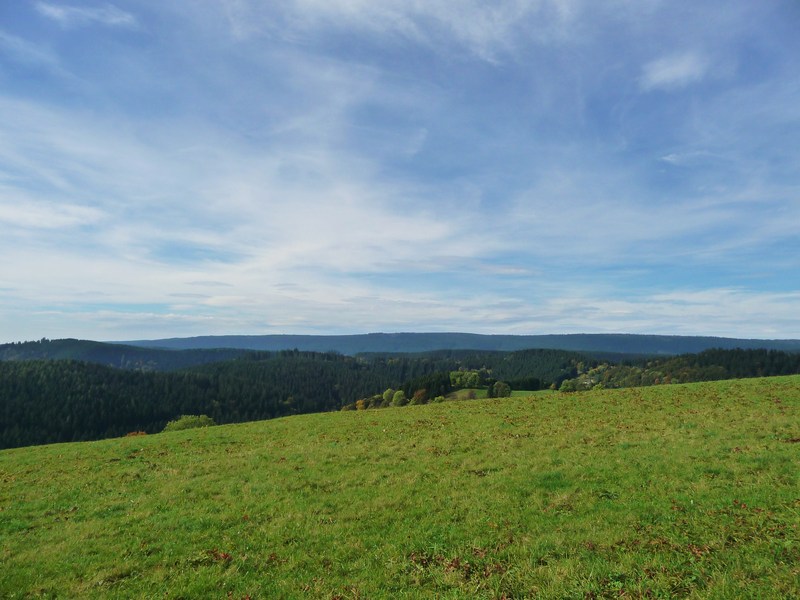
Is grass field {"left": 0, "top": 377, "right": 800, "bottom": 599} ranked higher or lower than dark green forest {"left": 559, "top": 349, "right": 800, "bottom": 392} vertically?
higher

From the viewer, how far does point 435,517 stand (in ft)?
48.0

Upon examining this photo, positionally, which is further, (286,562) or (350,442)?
(350,442)

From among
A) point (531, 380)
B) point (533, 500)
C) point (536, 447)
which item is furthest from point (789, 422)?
point (531, 380)

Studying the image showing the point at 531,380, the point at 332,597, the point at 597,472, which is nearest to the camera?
the point at 332,597

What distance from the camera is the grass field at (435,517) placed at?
34.1 feet

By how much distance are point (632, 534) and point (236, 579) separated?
1119 centimetres

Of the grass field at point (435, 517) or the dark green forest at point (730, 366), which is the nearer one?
the grass field at point (435, 517)

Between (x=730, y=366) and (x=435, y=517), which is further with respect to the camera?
(x=730, y=366)

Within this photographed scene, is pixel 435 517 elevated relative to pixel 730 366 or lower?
elevated

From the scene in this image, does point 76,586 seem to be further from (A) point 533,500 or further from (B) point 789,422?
(B) point 789,422

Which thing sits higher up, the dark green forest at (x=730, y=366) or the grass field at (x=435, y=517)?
the grass field at (x=435, y=517)

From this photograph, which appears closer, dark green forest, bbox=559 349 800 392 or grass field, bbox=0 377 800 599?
grass field, bbox=0 377 800 599

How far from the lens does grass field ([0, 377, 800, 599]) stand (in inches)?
409

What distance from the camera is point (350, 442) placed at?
30.2 meters
